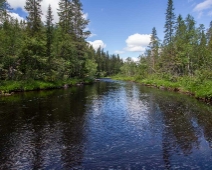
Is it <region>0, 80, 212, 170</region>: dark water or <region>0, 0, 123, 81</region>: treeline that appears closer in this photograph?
<region>0, 80, 212, 170</region>: dark water

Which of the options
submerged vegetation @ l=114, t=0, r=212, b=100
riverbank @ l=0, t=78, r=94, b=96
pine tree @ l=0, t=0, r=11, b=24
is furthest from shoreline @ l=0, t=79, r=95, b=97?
submerged vegetation @ l=114, t=0, r=212, b=100

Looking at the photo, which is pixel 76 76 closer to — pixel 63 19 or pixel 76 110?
pixel 63 19

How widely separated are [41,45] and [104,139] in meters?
28.8

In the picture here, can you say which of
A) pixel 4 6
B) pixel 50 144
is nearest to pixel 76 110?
pixel 50 144

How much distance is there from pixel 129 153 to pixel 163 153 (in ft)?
5.42

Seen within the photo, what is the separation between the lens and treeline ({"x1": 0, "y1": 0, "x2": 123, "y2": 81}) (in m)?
30.3

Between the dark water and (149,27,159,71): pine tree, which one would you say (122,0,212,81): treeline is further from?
the dark water

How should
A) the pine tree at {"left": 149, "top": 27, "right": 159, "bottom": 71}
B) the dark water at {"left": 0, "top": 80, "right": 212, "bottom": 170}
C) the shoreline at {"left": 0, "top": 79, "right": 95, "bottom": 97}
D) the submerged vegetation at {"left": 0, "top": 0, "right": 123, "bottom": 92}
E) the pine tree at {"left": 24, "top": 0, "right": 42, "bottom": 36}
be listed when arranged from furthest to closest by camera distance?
the pine tree at {"left": 149, "top": 27, "right": 159, "bottom": 71} → the pine tree at {"left": 24, "top": 0, "right": 42, "bottom": 36} → the submerged vegetation at {"left": 0, "top": 0, "right": 123, "bottom": 92} → the shoreline at {"left": 0, "top": 79, "right": 95, "bottom": 97} → the dark water at {"left": 0, "top": 80, "right": 212, "bottom": 170}

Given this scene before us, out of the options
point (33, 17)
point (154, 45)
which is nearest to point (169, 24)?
point (154, 45)

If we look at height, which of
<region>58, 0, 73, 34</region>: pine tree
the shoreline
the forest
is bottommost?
the shoreline

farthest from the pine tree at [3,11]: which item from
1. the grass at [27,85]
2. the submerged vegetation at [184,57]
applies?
the submerged vegetation at [184,57]

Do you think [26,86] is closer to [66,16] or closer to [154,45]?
[66,16]

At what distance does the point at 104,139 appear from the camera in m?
10.5

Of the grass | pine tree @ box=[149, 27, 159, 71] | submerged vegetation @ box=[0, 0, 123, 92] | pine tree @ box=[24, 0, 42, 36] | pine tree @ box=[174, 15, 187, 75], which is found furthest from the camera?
pine tree @ box=[149, 27, 159, 71]
